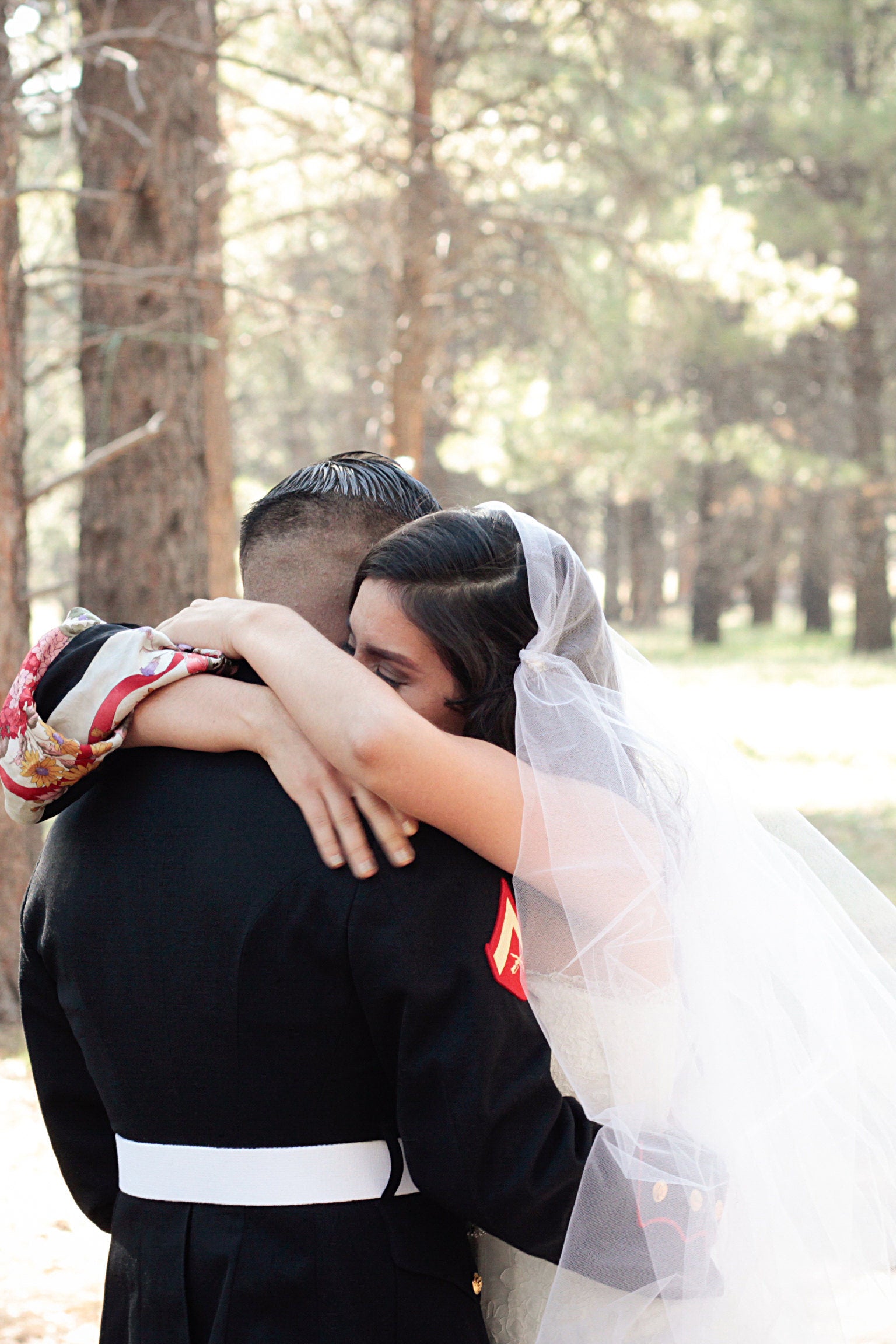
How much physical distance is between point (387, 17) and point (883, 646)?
51.7 feet

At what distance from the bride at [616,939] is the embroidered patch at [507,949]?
0.19 feet

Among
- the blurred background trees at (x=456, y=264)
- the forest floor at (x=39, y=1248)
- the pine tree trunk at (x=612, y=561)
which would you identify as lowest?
the forest floor at (x=39, y=1248)

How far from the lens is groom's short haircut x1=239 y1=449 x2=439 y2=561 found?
197 cm

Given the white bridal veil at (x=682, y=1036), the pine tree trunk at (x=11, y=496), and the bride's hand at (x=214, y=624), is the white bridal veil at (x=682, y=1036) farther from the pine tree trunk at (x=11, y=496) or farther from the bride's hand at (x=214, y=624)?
the pine tree trunk at (x=11, y=496)

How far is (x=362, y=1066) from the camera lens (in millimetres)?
1468

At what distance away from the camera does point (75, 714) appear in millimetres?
1602

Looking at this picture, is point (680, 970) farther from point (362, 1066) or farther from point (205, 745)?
point (205, 745)

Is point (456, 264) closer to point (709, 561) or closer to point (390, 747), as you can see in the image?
point (390, 747)

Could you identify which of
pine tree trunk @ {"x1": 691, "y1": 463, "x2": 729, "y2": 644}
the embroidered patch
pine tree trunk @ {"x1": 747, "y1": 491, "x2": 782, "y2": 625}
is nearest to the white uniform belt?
the embroidered patch

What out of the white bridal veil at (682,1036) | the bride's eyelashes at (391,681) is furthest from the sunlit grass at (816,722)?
the bride's eyelashes at (391,681)

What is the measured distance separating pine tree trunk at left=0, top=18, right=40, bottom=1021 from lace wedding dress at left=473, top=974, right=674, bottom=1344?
13.5 feet

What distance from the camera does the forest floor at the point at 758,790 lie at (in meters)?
3.95

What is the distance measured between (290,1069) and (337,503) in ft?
2.93

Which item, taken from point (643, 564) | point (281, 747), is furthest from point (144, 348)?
point (643, 564)
